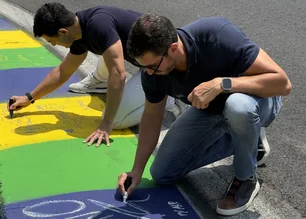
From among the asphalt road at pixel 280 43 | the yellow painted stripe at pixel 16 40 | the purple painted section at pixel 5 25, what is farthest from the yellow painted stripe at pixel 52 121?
the purple painted section at pixel 5 25

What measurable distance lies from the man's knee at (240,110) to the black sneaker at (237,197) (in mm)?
438

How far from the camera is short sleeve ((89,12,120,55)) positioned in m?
3.65

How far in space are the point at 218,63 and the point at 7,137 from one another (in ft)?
6.51

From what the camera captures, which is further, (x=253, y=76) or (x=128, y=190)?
(x=128, y=190)

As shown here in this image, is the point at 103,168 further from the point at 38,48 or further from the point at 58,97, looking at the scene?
the point at 38,48

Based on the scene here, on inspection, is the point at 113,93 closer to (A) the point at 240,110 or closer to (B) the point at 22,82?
(A) the point at 240,110

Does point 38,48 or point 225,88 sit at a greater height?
point 225,88

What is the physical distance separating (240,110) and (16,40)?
→ 467 centimetres

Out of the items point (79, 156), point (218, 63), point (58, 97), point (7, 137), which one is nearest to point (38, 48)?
point (58, 97)

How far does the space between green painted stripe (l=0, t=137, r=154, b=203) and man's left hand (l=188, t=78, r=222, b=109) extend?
872 mm

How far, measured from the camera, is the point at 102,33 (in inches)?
144

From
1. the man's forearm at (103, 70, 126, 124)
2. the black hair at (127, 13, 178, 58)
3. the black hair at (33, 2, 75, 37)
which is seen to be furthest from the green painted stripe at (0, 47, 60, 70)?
the black hair at (127, 13, 178, 58)

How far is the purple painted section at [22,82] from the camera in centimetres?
472

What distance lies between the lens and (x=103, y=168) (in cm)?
345
